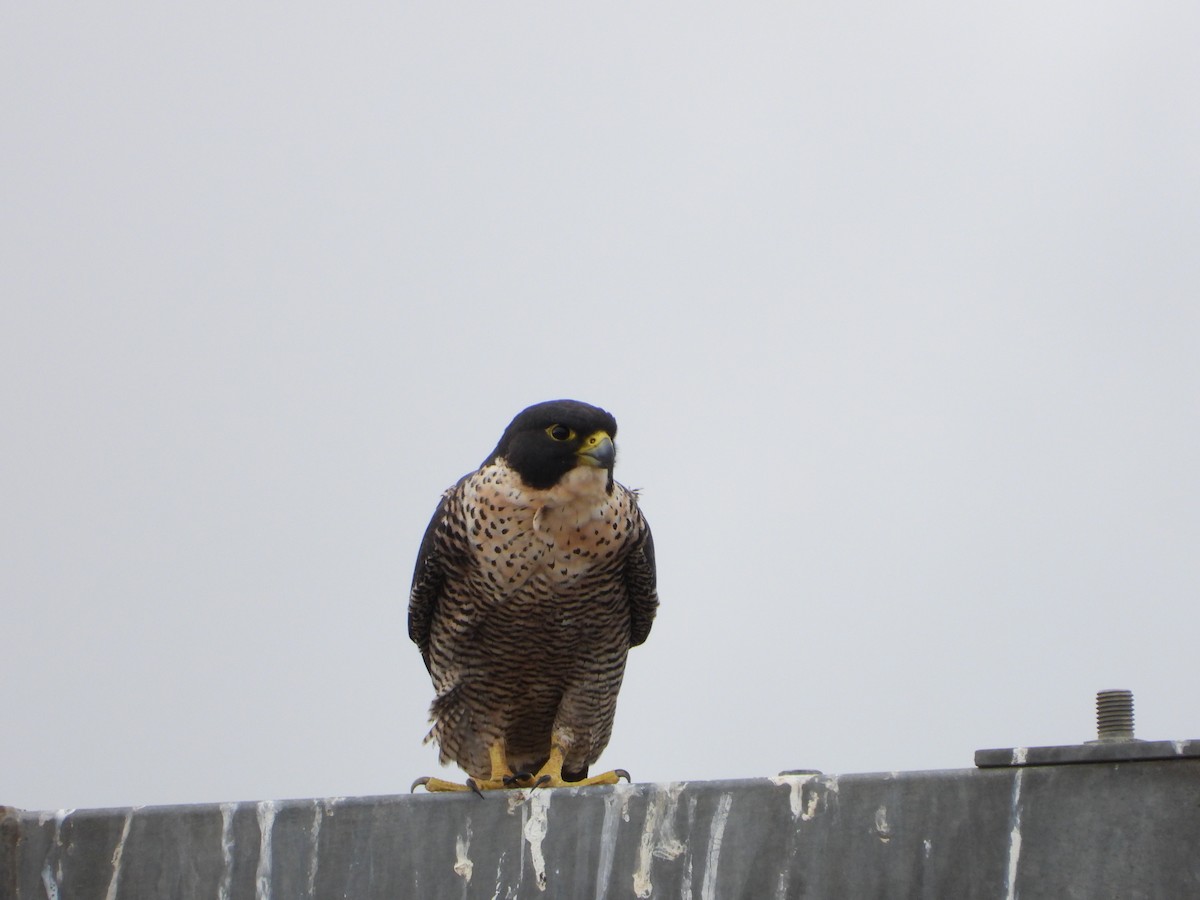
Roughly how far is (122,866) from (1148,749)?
245cm

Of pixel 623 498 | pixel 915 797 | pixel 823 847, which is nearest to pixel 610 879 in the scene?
pixel 823 847

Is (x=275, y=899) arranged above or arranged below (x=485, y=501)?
below

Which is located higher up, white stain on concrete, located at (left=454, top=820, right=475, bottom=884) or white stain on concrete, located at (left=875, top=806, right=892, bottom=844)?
white stain on concrete, located at (left=875, top=806, right=892, bottom=844)

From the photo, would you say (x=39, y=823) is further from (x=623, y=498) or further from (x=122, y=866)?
(x=623, y=498)

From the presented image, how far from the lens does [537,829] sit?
3.56m

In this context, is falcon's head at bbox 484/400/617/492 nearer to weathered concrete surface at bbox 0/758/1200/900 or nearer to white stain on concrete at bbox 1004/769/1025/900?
weathered concrete surface at bbox 0/758/1200/900

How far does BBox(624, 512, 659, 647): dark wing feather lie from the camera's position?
5238 millimetres

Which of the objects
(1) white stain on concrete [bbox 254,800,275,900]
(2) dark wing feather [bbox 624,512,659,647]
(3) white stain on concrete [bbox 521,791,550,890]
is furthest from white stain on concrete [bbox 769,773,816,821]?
(2) dark wing feather [bbox 624,512,659,647]

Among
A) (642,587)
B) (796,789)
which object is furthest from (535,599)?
(796,789)

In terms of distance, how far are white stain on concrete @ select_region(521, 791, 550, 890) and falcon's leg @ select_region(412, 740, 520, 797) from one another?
37.5 inches

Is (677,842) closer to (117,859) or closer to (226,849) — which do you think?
(226,849)

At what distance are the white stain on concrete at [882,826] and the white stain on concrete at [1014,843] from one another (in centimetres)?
24

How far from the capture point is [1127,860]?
2902 mm

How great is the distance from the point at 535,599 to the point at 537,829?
5.05 ft
